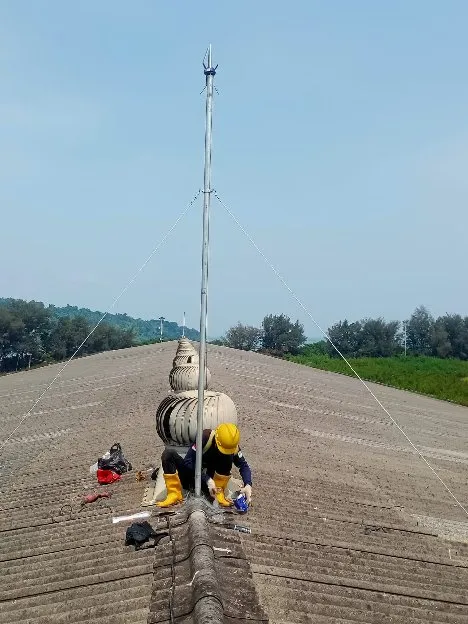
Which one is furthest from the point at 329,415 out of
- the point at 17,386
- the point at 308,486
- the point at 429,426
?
the point at 17,386

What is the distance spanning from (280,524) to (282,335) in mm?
76969

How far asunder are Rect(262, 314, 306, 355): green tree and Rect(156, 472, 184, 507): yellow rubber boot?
247 feet

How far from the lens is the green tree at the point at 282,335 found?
8288 centimetres

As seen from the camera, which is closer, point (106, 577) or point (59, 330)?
point (106, 577)

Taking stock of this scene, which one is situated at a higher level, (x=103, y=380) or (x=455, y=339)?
(x=455, y=339)

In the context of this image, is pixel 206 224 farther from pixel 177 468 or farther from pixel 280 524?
pixel 280 524

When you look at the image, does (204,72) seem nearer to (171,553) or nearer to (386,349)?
(171,553)

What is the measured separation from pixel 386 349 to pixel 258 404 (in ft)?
226

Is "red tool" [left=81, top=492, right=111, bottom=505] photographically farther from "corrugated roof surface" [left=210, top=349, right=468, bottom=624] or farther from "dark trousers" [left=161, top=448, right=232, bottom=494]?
"corrugated roof surface" [left=210, top=349, right=468, bottom=624]

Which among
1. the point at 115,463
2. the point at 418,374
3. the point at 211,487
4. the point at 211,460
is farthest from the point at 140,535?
the point at 418,374

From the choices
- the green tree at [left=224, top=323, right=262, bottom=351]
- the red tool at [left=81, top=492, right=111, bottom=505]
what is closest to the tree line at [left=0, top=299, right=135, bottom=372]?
the green tree at [left=224, top=323, right=262, bottom=351]

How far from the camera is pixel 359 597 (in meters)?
5.45

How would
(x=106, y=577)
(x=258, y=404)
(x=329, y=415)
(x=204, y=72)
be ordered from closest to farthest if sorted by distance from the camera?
(x=106, y=577), (x=204, y=72), (x=258, y=404), (x=329, y=415)

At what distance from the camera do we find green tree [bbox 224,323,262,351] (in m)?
89.8
